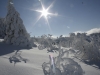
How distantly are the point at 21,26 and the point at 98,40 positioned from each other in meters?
6.07

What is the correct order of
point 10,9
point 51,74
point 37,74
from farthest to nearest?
point 10,9 < point 37,74 < point 51,74

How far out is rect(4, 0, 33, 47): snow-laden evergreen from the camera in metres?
7.52

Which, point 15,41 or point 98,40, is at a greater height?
point 15,41

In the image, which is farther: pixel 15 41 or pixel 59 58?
pixel 15 41

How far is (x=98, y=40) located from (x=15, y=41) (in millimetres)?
5583

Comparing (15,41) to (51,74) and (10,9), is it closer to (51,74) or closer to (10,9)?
(10,9)

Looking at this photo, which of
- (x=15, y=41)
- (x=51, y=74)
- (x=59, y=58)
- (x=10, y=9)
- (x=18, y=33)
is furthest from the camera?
(x=10, y=9)

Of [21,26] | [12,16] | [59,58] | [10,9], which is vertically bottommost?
[59,58]

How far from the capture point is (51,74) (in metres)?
1.51

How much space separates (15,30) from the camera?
25.9 feet

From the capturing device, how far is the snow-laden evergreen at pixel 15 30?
7.52 metres

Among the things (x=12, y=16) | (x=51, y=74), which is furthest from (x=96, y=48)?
(x=12, y=16)

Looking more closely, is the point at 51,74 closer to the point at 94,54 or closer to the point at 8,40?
the point at 94,54

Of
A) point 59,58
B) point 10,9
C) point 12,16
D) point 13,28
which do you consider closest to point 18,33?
point 13,28
